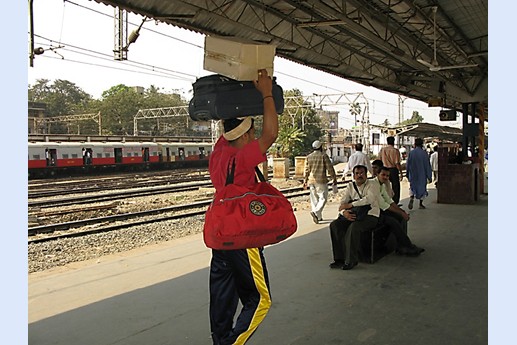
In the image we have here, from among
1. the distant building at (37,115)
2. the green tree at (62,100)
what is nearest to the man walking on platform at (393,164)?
the distant building at (37,115)

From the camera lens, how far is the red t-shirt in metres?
2.64

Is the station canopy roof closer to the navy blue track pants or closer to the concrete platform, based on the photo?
the concrete platform

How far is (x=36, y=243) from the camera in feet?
28.9

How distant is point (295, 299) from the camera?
4.41 meters

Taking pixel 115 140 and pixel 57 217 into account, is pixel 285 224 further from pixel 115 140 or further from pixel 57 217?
pixel 115 140

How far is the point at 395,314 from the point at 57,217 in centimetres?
1038

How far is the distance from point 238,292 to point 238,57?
4.48 feet

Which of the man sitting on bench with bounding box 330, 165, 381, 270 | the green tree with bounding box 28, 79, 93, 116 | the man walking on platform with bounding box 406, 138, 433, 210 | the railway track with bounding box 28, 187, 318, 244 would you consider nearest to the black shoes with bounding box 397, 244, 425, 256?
the man sitting on bench with bounding box 330, 165, 381, 270

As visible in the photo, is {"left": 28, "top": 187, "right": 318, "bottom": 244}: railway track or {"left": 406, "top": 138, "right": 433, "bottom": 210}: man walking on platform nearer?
{"left": 28, "top": 187, "right": 318, "bottom": 244}: railway track

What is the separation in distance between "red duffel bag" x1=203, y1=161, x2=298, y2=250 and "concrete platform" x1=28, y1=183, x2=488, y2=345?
1257mm

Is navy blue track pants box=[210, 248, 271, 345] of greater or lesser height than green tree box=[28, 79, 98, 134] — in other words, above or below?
below

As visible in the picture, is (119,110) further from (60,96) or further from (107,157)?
(107,157)

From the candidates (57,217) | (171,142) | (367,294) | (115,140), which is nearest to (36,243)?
(57,217)

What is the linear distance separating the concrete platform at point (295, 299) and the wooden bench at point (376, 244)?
0.12m
